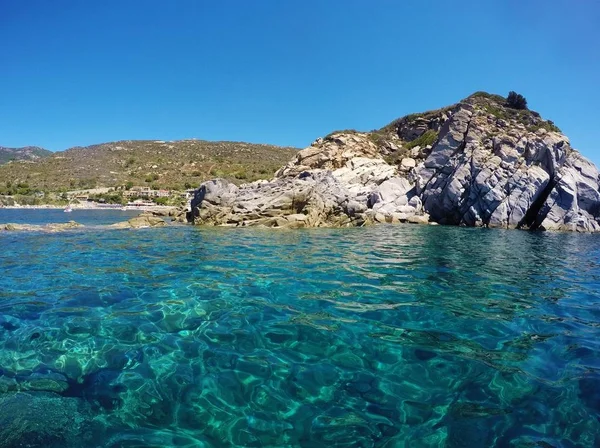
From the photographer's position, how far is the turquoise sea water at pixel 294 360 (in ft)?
11.5

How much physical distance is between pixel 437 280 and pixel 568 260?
9.06 meters

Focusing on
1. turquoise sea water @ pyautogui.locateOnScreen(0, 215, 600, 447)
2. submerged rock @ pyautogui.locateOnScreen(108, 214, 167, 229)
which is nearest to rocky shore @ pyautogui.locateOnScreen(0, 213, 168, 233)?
submerged rock @ pyautogui.locateOnScreen(108, 214, 167, 229)

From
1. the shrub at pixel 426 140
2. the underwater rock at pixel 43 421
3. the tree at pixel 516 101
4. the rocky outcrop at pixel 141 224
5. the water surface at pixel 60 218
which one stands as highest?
the tree at pixel 516 101

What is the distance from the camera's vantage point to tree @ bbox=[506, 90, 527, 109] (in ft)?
163

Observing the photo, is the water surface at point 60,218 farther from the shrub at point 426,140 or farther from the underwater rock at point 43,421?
the shrub at point 426,140

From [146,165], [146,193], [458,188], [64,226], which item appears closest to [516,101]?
[458,188]

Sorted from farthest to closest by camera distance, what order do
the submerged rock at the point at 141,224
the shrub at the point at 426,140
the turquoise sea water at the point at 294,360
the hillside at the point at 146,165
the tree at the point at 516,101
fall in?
1. the hillside at the point at 146,165
2. the shrub at the point at 426,140
3. the tree at the point at 516,101
4. the submerged rock at the point at 141,224
5. the turquoise sea water at the point at 294,360

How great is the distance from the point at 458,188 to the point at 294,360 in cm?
3767

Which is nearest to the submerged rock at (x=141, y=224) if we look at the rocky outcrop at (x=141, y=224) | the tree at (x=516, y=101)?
the rocky outcrop at (x=141, y=224)

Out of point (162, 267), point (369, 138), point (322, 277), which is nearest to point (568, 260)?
point (322, 277)

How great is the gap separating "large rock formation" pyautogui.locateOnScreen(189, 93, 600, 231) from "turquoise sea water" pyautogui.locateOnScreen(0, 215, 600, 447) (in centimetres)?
1775

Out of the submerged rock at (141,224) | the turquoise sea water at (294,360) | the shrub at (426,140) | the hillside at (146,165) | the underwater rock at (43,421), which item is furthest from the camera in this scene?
the hillside at (146,165)

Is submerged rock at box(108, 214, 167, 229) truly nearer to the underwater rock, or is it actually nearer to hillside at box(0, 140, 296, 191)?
the underwater rock

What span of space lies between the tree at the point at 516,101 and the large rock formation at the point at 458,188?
7.97 feet
